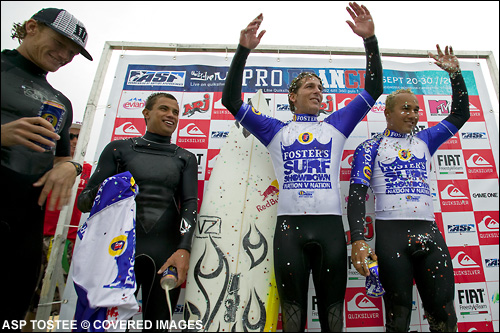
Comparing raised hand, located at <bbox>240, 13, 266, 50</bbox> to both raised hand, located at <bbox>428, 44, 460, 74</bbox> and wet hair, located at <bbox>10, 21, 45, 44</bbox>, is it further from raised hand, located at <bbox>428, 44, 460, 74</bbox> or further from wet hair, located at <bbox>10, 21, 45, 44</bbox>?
raised hand, located at <bbox>428, 44, 460, 74</bbox>

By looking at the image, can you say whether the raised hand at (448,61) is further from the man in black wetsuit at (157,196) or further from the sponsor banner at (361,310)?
the man in black wetsuit at (157,196)

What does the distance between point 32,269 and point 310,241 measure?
167 centimetres

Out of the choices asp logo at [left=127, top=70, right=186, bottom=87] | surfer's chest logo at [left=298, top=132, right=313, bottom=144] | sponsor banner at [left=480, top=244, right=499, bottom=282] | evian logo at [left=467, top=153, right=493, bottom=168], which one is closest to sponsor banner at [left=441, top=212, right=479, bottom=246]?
sponsor banner at [left=480, top=244, right=499, bottom=282]

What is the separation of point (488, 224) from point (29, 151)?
12.5 feet

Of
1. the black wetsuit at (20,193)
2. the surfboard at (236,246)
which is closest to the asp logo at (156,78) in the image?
the surfboard at (236,246)

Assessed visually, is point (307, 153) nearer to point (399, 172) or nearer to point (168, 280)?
point (399, 172)

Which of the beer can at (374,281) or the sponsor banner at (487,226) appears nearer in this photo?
the beer can at (374,281)

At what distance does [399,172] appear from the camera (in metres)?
2.30

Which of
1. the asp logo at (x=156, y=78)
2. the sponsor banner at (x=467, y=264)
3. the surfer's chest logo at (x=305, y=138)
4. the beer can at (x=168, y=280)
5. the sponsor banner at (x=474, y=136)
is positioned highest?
the asp logo at (x=156, y=78)

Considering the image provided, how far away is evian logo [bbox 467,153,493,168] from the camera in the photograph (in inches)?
115

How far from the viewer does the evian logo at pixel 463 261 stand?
2.64 metres

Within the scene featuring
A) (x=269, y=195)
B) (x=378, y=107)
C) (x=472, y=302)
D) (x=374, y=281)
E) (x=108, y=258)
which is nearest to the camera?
(x=108, y=258)

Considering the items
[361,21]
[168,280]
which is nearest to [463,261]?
[361,21]

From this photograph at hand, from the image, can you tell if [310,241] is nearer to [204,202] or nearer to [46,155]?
[204,202]
